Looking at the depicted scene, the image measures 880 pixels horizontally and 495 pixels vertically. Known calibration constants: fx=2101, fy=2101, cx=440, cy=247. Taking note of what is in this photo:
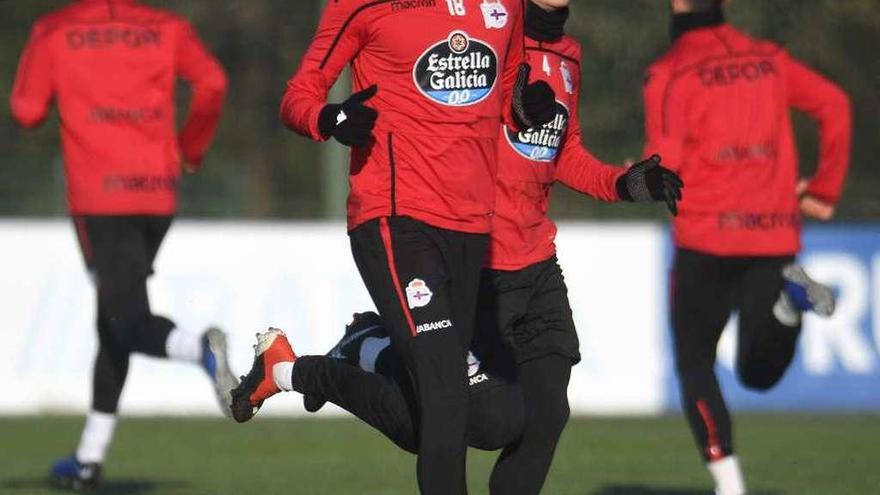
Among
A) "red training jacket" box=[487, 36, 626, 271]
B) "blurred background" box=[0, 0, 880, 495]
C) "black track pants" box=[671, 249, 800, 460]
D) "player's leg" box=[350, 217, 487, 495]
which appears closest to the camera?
"player's leg" box=[350, 217, 487, 495]

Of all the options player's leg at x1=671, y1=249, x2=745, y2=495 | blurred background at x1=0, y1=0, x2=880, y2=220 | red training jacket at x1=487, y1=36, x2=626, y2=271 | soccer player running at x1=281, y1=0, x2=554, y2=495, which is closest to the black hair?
player's leg at x1=671, y1=249, x2=745, y2=495

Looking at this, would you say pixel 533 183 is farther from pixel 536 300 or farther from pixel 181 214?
pixel 181 214

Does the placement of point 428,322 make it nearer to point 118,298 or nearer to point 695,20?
point 695,20

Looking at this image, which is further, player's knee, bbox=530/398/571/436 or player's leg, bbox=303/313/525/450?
player's knee, bbox=530/398/571/436

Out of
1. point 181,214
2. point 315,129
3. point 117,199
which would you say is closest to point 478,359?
point 315,129

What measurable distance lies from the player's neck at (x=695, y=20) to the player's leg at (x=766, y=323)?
42.5 inches

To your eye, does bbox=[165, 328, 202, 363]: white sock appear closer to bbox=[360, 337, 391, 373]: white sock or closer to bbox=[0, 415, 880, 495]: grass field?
bbox=[0, 415, 880, 495]: grass field

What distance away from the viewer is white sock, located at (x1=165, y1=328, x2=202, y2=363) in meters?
9.39

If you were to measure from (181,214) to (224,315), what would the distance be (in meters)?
1.31

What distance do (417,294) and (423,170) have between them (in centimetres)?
41

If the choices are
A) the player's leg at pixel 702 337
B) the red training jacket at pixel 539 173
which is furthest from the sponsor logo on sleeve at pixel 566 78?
the player's leg at pixel 702 337

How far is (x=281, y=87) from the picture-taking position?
1947 centimetres

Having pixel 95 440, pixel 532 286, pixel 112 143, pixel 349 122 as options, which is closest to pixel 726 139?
pixel 532 286

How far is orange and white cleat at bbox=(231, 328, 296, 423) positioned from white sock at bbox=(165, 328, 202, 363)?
1.60 m
